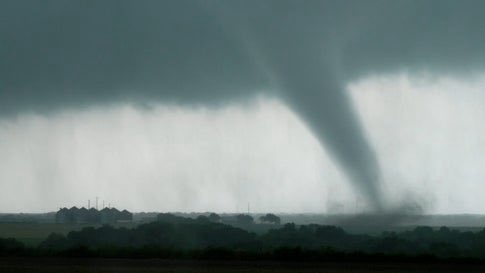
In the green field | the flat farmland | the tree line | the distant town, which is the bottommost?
the flat farmland

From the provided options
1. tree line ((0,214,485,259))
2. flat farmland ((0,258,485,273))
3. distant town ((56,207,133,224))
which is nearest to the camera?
flat farmland ((0,258,485,273))

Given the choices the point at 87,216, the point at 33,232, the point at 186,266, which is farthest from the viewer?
the point at 87,216

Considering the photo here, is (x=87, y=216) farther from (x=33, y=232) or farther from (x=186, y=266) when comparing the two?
(x=186, y=266)

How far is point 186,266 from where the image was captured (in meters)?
46.5

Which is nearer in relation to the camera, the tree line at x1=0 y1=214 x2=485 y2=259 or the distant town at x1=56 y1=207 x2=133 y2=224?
the tree line at x1=0 y1=214 x2=485 y2=259

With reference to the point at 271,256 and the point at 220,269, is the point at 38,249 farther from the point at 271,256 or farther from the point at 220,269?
the point at 220,269

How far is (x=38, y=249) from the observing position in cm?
5891

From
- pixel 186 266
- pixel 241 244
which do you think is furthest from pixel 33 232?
pixel 186 266

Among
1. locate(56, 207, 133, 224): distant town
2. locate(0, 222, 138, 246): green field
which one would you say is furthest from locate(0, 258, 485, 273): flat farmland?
locate(56, 207, 133, 224): distant town

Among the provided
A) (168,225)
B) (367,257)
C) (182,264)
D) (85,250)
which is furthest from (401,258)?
(168,225)

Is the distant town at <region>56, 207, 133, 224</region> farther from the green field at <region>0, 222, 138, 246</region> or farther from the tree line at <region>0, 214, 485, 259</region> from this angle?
the tree line at <region>0, 214, 485, 259</region>

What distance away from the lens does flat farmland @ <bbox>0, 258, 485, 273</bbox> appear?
43156 mm

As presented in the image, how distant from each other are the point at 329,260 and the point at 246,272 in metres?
13.3

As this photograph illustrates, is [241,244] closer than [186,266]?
No
